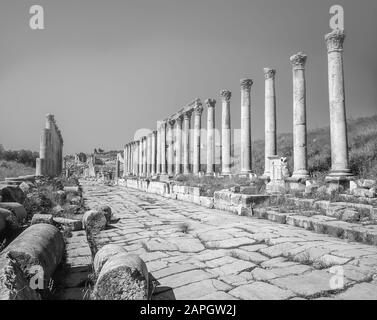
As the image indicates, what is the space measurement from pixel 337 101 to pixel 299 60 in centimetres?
273

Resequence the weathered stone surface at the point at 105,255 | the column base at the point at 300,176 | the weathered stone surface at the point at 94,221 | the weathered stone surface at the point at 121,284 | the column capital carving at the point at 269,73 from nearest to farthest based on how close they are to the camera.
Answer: the weathered stone surface at the point at 121,284 → the weathered stone surface at the point at 105,255 → the weathered stone surface at the point at 94,221 → the column base at the point at 300,176 → the column capital carving at the point at 269,73

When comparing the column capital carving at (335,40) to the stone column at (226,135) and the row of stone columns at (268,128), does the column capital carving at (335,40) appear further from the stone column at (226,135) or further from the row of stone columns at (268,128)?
the stone column at (226,135)

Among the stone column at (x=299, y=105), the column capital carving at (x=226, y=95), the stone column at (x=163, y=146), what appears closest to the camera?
the stone column at (x=299, y=105)

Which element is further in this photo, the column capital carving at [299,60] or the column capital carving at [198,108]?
the column capital carving at [198,108]

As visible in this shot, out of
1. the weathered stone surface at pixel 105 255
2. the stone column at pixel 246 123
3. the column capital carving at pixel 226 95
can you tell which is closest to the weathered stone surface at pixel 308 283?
the weathered stone surface at pixel 105 255

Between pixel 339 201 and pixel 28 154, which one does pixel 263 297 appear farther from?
pixel 28 154

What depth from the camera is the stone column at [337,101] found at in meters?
10.5

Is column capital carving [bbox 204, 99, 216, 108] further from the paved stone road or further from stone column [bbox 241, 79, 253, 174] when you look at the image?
the paved stone road

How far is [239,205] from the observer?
9078mm

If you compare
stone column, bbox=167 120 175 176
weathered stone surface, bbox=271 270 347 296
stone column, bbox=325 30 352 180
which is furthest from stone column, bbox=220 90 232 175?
weathered stone surface, bbox=271 270 347 296

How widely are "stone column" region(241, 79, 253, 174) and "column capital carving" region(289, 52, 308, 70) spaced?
3744 millimetres

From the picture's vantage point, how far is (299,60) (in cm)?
1234

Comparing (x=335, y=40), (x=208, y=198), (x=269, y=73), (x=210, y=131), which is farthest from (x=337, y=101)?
(x=210, y=131)

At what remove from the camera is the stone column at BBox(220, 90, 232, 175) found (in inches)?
698
